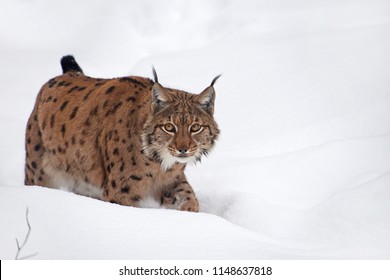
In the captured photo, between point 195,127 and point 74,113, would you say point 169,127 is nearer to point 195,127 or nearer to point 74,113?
point 195,127

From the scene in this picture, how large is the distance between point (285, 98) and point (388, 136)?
4.48ft

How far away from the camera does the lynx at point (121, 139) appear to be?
6.29 m

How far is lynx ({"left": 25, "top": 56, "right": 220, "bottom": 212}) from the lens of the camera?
629cm

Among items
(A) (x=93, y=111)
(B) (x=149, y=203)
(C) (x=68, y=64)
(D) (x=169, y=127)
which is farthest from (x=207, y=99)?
(C) (x=68, y=64)

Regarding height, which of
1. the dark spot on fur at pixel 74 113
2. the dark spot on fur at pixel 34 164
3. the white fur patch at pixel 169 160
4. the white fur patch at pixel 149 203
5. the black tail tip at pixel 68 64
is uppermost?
the black tail tip at pixel 68 64

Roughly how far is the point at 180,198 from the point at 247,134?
5.15 feet

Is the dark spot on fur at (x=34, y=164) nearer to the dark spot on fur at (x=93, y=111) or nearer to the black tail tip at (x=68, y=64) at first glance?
the dark spot on fur at (x=93, y=111)

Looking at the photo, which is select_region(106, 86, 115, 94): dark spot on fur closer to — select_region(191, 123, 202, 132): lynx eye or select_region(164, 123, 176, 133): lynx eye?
select_region(164, 123, 176, 133): lynx eye

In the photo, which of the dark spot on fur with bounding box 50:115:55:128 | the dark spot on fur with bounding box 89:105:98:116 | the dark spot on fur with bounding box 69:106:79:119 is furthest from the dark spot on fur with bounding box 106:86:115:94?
the dark spot on fur with bounding box 50:115:55:128

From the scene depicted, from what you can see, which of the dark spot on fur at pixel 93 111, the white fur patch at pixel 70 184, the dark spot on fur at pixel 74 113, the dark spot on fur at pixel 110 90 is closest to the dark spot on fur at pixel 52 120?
the dark spot on fur at pixel 74 113

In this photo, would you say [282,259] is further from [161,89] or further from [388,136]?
[388,136]

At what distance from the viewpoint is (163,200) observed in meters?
6.62

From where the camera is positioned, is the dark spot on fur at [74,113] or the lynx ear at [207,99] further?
the dark spot on fur at [74,113]

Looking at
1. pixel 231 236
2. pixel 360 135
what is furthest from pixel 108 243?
pixel 360 135
